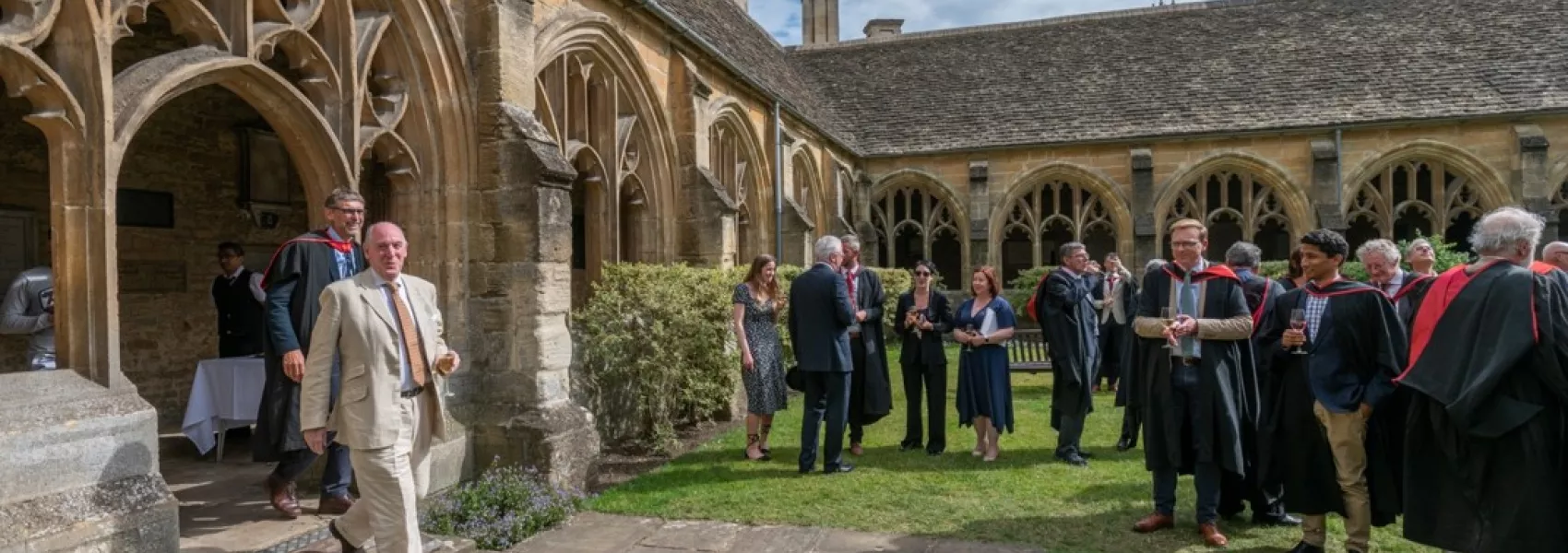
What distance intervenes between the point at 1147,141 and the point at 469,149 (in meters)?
15.2

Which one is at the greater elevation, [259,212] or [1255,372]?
[259,212]

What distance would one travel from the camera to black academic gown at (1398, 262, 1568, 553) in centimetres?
333

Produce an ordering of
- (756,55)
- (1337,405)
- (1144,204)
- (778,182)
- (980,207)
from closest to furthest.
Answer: (1337,405), (778,182), (756,55), (1144,204), (980,207)

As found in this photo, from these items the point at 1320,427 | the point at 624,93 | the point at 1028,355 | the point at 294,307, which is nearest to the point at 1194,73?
the point at 1028,355

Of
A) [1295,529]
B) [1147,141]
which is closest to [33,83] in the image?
[1295,529]

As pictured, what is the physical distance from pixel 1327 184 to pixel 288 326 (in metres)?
17.6

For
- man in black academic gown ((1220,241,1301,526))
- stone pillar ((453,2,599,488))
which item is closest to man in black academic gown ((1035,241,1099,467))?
man in black academic gown ((1220,241,1301,526))

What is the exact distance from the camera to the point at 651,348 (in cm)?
713

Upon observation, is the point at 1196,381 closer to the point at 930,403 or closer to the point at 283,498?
the point at 930,403

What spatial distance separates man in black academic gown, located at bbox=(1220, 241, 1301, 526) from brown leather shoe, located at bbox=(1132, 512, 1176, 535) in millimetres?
435

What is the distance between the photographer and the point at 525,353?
18.4 ft

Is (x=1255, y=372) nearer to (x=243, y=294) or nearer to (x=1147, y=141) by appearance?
(x=243, y=294)

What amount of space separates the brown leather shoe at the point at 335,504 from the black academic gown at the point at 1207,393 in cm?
412

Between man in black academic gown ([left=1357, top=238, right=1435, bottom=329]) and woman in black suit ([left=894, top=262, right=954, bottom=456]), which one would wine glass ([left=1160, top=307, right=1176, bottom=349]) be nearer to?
man in black academic gown ([left=1357, top=238, right=1435, bottom=329])
